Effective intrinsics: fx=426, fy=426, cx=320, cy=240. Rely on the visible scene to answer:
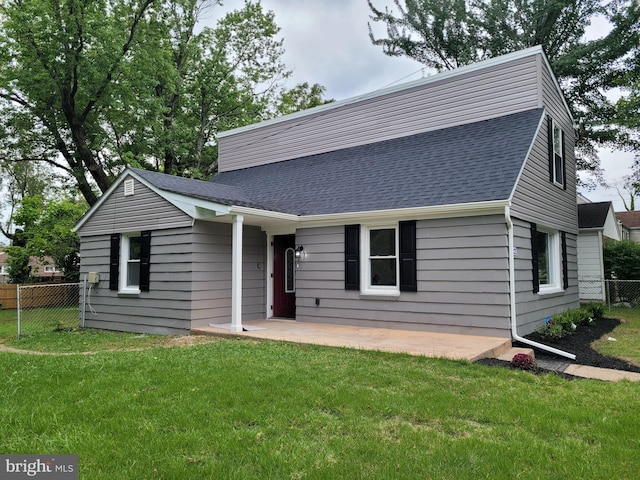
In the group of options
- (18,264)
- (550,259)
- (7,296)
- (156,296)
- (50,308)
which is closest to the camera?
(156,296)

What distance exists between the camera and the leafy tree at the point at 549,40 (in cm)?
1566

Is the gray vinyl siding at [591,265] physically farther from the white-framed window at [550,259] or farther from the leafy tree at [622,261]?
the white-framed window at [550,259]

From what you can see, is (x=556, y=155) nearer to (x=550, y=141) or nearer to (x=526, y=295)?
(x=550, y=141)

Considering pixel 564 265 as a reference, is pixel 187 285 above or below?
below

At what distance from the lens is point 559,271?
32.3 ft

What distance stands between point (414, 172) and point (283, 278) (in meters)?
3.78

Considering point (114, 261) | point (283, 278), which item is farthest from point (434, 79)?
point (114, 261)

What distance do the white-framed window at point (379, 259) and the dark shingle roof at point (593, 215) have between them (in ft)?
26.5

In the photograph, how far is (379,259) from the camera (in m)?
8.47

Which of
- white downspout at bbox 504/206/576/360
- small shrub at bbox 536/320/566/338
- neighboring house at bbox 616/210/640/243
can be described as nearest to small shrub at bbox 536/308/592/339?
→ small shrub at bbox 536/320/566/338

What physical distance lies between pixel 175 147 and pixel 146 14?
17.9ft

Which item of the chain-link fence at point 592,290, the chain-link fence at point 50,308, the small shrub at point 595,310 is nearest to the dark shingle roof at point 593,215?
the chain-link fence at point 592,290

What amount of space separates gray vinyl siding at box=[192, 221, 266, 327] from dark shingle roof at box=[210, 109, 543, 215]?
1128 mm

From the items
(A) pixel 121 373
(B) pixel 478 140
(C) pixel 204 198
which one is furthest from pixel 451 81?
(A) pixel 121 373
